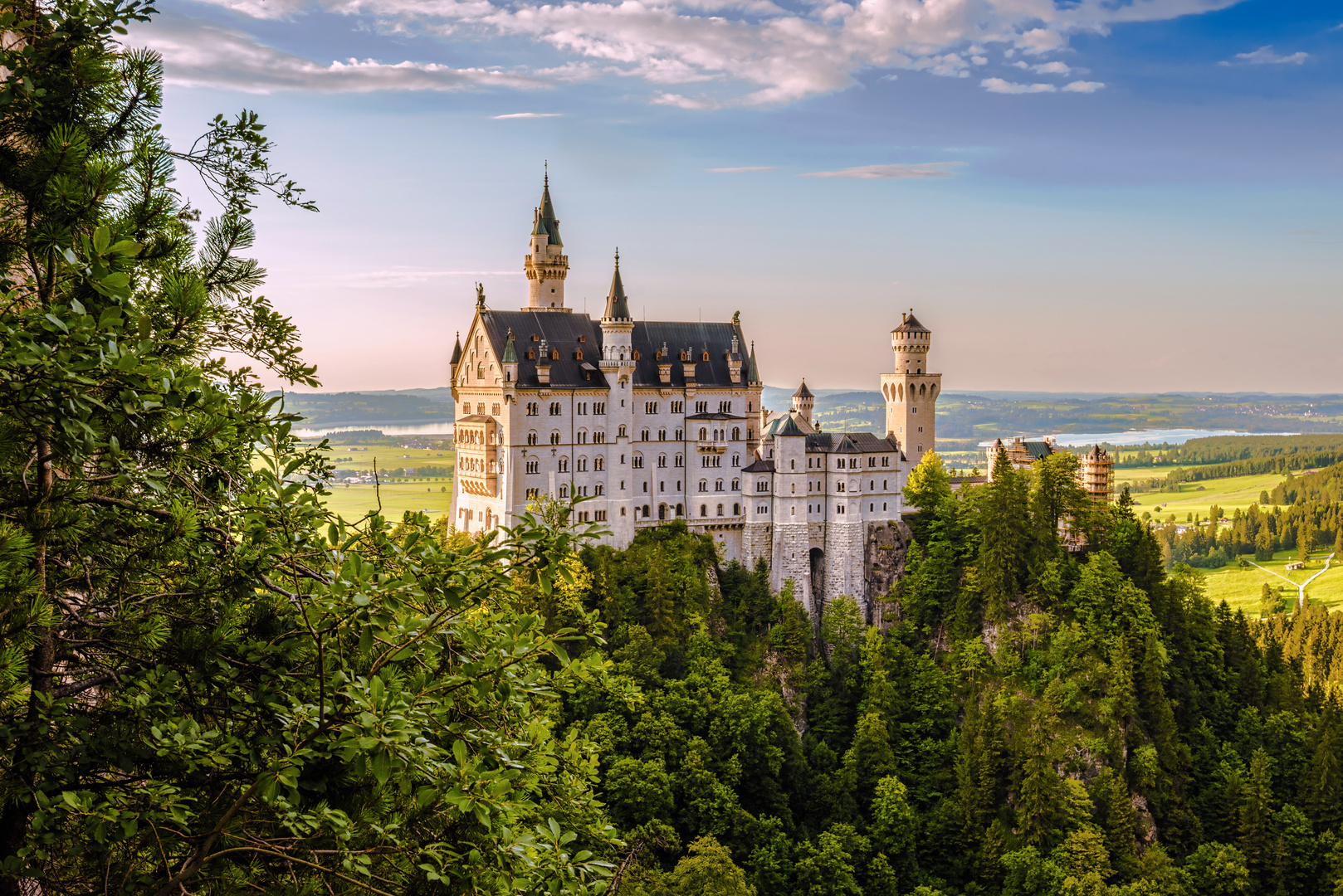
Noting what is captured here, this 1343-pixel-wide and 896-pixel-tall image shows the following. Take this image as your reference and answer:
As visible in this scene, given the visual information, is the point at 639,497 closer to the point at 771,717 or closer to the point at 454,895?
the point at 771,717

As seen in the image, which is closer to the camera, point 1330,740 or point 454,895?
point 454,895

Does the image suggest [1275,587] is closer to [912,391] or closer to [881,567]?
[912,391]

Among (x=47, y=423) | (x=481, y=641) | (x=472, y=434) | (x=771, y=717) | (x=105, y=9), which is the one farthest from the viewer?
(x=472, y=434)

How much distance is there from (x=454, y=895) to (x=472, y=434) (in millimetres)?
61211

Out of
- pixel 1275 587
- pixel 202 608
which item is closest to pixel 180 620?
pixel 202 608

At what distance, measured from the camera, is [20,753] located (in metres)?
11.0

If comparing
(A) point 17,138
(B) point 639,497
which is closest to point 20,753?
(A) point 17,138

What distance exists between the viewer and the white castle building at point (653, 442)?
70.6m

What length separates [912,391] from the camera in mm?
90562

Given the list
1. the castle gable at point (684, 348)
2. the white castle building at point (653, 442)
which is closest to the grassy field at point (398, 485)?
the white castle building at point (653, 442)

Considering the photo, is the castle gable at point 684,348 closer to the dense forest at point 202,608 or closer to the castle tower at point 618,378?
the castle tower at point 618,378

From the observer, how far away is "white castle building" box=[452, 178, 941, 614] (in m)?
70.6

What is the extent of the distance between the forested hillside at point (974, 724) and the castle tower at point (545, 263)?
18.2m

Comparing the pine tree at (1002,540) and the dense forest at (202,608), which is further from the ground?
the dense forest at (202,608)
